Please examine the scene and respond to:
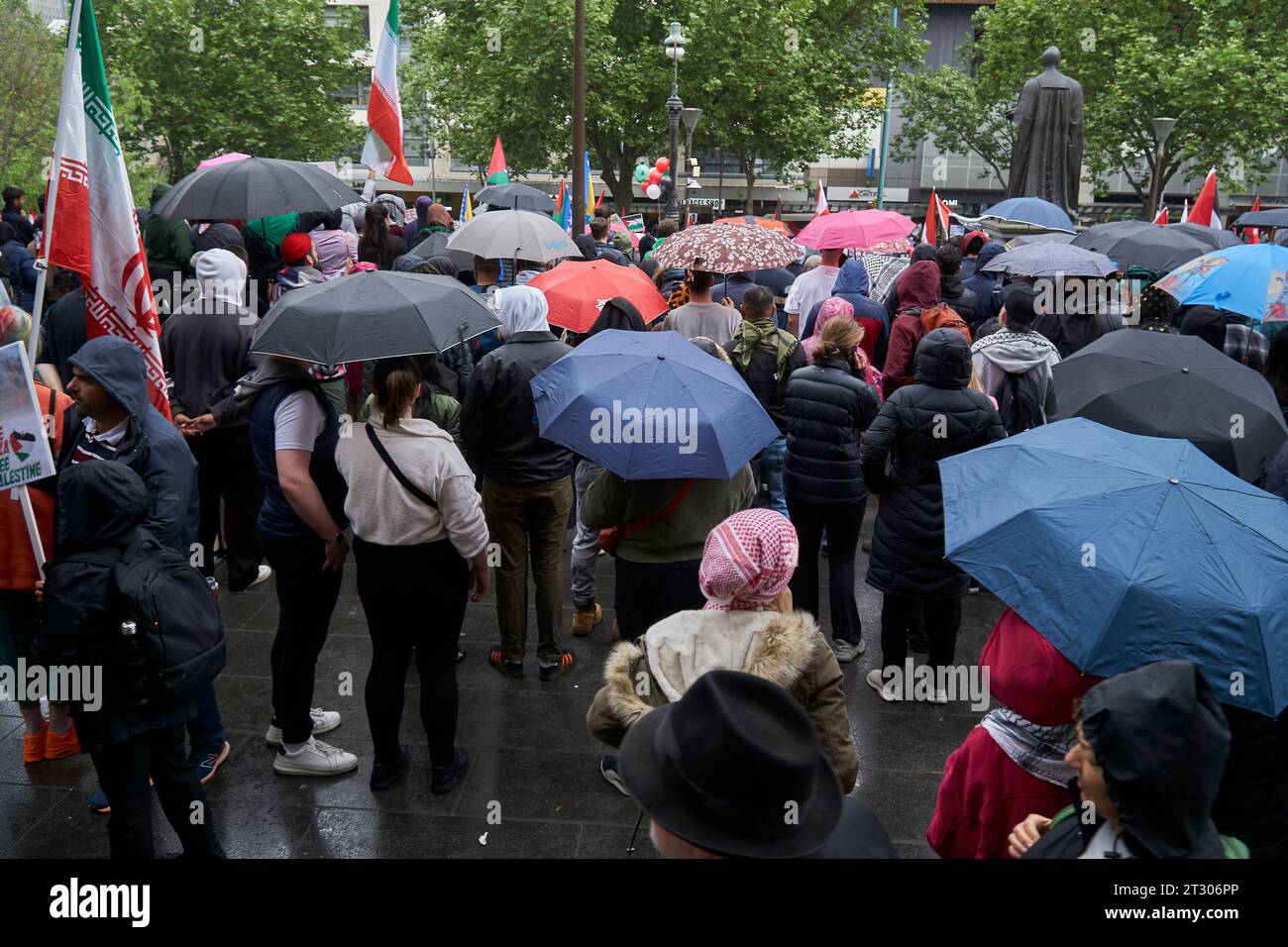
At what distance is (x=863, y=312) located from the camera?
8.08 meters

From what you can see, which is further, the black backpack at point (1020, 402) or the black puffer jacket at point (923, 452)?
the black backpack at point (1020, 402)

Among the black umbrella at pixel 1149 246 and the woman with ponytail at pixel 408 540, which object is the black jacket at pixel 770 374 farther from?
the black umbrella at pixel 1149 246

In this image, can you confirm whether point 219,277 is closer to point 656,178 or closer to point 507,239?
point 507,239

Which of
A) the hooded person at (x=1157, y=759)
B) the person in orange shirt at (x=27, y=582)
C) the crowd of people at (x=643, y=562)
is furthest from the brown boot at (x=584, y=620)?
the hooded person at (x=1157, y=759)

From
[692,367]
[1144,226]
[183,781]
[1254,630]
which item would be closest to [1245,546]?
[1254,630]

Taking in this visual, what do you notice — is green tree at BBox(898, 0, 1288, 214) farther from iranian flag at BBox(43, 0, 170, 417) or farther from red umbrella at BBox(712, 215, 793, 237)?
iranian flag at BBox(43, 0, 170, 417)

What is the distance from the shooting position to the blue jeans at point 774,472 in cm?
680

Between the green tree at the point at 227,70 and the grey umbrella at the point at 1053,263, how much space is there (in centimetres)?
2958

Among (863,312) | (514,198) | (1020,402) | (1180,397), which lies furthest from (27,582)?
(514,198)

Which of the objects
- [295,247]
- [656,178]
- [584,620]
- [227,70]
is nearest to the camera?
[584,620]

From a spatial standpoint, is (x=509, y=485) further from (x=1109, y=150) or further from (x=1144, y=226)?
(x=1109, y=150)

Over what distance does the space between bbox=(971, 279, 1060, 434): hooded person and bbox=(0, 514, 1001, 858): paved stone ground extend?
1.85 m

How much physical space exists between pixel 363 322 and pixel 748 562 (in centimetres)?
197

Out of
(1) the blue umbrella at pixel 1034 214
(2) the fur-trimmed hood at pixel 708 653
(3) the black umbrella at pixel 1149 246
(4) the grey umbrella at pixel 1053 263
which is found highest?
(1) the blue umbrella at pixel 1034 214
